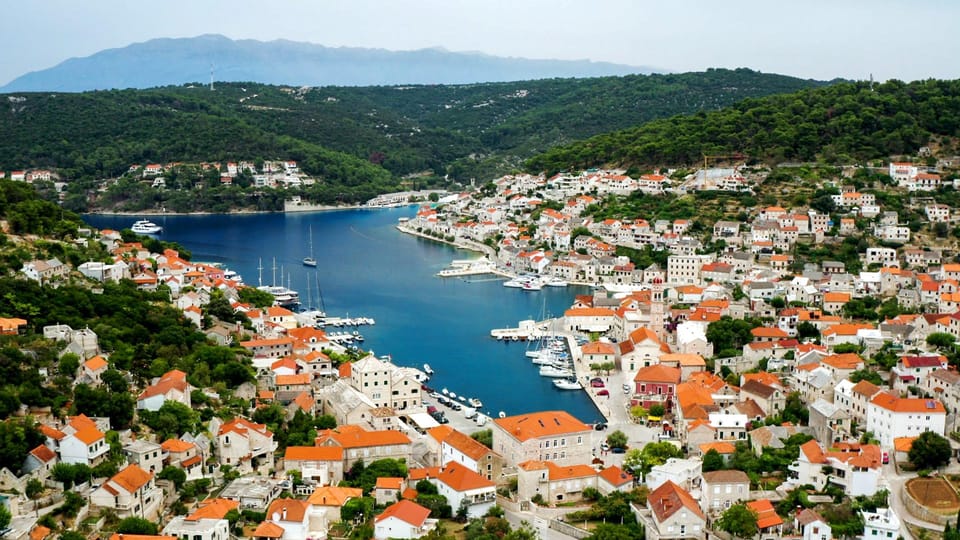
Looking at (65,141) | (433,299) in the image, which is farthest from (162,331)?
(65,141)

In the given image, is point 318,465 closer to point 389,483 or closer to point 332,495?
point 332,495

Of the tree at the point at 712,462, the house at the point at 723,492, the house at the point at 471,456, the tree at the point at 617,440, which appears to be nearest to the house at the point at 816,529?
the house at the point at 723,492

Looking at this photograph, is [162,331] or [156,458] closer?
[156,458]

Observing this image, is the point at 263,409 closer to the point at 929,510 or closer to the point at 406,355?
the point at 406,355

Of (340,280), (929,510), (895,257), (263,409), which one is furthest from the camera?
(340,280)

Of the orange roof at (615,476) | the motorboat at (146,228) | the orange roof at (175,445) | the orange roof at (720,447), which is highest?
the orange roof at (175,445)

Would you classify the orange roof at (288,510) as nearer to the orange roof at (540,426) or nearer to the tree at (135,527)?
the tree at (135,527)

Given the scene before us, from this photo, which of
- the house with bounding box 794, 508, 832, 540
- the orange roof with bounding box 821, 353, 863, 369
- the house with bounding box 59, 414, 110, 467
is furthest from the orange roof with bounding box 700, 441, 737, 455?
the house with bounding box 59, 414, 110, 467
